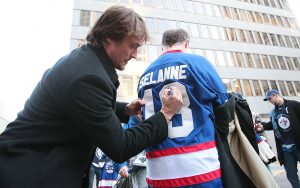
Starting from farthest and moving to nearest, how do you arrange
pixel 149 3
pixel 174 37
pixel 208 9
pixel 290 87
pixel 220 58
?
1. pixel 290 87
2. pixel 208 9
3. pixel 220 58
4. pixel 149 3
5. pixel 174 37

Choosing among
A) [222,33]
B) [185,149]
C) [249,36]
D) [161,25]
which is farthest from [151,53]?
[185,149]

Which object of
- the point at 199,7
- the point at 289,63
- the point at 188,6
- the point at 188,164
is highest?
the point at 199,7

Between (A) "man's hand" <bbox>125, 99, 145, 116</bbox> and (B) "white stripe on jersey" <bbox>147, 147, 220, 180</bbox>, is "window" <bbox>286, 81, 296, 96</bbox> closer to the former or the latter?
(A) "man's hand" <bbox>125, 99, 145, 116</bbox>

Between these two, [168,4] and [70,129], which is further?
[168,4]

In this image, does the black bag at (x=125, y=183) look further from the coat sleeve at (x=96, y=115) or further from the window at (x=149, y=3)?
the window at (x=149, y=3)

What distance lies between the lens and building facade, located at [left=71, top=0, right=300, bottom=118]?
84.6 feet

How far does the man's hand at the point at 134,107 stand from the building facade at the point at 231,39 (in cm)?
2117

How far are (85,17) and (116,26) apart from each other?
84.5 ft

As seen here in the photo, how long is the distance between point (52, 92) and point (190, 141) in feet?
3.29

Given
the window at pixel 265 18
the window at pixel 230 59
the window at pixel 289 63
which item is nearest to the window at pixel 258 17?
the window at pixel 265 18

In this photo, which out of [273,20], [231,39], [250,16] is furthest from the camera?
[273,20]

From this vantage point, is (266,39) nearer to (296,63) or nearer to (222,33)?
(296,63)

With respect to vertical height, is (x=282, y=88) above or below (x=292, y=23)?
below

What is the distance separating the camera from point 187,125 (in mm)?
1947
